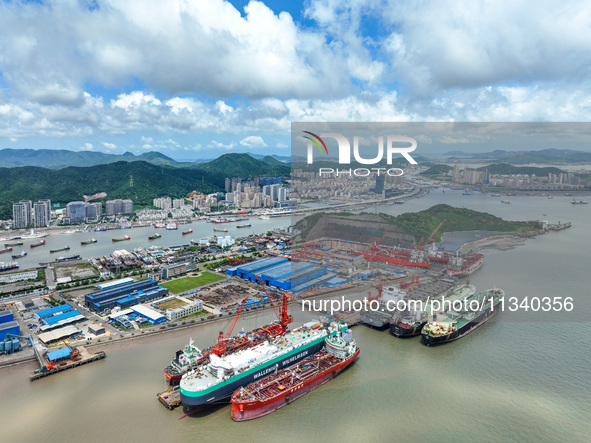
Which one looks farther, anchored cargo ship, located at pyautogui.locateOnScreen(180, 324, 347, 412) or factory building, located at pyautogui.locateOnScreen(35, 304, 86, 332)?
factory building, located at pyautogui.locateOnScreen(35, 304, 86, 332)

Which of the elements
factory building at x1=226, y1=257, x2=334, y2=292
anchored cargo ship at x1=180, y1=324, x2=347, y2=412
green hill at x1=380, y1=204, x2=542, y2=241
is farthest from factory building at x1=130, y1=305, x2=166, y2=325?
green hill at x1=380, y1=204, x2=542, y2=241

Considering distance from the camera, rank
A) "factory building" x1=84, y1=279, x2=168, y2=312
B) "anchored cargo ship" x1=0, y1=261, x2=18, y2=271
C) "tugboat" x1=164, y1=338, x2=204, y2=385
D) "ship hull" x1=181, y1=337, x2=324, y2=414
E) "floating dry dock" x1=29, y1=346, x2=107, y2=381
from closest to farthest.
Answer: "ship hull" x1=181, y1=337, x2=324, y2=414, "tugboat" x1=164, y1=338, x2=204, y2=385, "floating dry dock" x1=29, y1=346, x2=107, y2=381, "factory building" x1=84, y1=279, x2=168, y2=312, "anchored cargo ship" x1=0, y1=261, x2=18, y2=271

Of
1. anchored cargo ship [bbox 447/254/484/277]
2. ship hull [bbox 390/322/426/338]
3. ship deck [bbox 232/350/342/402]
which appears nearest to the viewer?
ship deck [bbox 232/350/342/402]

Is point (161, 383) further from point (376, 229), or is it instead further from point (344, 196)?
point (344, 196)

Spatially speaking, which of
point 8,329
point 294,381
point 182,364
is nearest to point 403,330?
point 294,381

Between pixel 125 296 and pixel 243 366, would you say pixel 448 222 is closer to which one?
pixel 243 366

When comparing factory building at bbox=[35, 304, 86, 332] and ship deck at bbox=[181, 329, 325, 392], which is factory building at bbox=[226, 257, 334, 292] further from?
factory building at bbox=[35, 304, 86, 332]

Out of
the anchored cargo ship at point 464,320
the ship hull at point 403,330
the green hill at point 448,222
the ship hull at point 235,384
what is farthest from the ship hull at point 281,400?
the green hill at point 448,222
